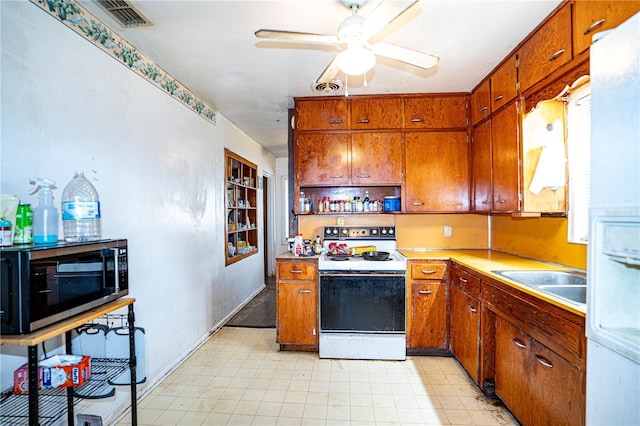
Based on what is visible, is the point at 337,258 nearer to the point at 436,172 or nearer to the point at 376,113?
the point at 436,172

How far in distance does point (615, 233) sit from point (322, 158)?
243 cm

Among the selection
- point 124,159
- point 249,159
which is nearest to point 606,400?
point 124,159

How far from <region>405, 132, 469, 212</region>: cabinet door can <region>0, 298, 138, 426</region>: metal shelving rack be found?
2.54 metres

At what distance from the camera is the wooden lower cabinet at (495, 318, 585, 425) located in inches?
52.9

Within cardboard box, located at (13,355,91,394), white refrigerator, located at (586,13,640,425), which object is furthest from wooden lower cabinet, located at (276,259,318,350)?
white refrigerator, located at (586,13,640,425)

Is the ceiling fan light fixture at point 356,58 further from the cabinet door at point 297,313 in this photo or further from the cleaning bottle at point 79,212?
the cabinet door at point 297,313

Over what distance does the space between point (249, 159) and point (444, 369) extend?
140 inches

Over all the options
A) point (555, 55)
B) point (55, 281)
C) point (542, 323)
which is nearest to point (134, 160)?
point (55, 281)

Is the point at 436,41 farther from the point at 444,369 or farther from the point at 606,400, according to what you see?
the point at 444,369

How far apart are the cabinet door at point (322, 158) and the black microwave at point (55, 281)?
1.95 meters

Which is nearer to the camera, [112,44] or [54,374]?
[54,374]

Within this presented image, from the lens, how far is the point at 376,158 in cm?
312

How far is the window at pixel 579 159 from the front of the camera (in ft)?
6.71

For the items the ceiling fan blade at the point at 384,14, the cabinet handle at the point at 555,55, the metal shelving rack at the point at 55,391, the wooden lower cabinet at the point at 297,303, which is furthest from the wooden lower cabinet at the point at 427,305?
the metal shelving rack at the point at 55,391
